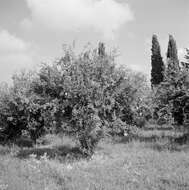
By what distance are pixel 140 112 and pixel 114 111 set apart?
1.26 meters

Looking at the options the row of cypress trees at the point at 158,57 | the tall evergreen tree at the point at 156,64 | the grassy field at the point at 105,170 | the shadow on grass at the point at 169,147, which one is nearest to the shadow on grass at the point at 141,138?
the shadow on grass at the point at 169,147

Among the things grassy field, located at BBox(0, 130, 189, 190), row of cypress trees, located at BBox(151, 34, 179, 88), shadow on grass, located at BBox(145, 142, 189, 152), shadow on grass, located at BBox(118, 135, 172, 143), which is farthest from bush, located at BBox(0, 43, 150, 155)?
row of cypress trees, located at BBox(151, 34, 179, 88)

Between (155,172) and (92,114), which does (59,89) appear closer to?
(92,114)

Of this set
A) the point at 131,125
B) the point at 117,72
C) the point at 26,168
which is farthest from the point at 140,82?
the point at 26,168

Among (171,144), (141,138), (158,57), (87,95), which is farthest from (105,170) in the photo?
(158,57)

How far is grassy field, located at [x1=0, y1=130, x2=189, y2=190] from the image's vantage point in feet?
25.9

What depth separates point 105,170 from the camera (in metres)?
9.52

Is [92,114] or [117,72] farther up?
[117,72]

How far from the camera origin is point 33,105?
11672mm

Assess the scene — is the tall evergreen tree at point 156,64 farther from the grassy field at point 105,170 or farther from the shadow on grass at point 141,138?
the grassy field at point 105,170

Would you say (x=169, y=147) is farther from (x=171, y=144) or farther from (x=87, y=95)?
(x=87, y=95)

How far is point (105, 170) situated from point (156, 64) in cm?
2836

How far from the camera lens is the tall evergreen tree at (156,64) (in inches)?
1391

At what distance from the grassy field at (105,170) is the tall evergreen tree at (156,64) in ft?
73.9
